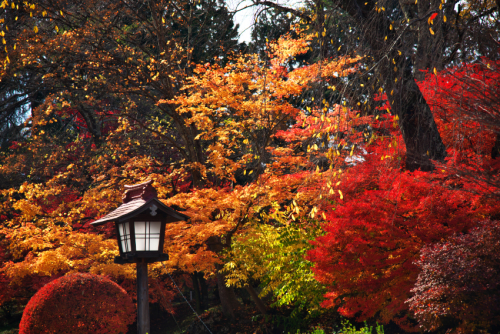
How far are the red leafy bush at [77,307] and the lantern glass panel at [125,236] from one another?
2914mm

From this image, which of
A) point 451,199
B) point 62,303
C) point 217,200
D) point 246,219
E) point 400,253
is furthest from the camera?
point 246,219

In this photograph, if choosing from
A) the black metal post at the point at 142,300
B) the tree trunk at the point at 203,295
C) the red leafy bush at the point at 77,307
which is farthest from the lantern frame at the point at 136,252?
the tree trunk at the point at 203,295

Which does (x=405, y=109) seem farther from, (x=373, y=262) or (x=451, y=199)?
(x=373, y=262)

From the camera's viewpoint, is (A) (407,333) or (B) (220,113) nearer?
(A) (407,333)

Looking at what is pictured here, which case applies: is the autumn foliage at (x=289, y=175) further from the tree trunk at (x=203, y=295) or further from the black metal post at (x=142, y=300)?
the tree trunk at (x=203, y=295)

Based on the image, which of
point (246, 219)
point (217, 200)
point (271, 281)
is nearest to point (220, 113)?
point (217, 200)

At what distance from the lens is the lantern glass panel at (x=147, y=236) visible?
4828 millimetres

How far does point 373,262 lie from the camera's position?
530cm

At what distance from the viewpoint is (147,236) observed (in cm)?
489

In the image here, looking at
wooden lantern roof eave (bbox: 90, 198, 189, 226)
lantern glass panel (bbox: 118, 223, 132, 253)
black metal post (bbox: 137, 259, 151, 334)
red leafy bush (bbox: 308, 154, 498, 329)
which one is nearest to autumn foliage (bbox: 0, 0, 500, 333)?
red leafy bush (bbox: 308, 154, 498, 329)

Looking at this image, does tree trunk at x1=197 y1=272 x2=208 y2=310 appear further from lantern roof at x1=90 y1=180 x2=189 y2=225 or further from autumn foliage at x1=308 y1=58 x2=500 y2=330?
lantern roof at x1=90 y1=180 x2=189 y2=225

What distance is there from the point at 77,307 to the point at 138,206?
11.3 ft

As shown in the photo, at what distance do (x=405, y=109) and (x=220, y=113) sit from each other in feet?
15.0

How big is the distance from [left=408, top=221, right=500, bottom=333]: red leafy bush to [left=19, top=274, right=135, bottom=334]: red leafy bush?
555 cm
